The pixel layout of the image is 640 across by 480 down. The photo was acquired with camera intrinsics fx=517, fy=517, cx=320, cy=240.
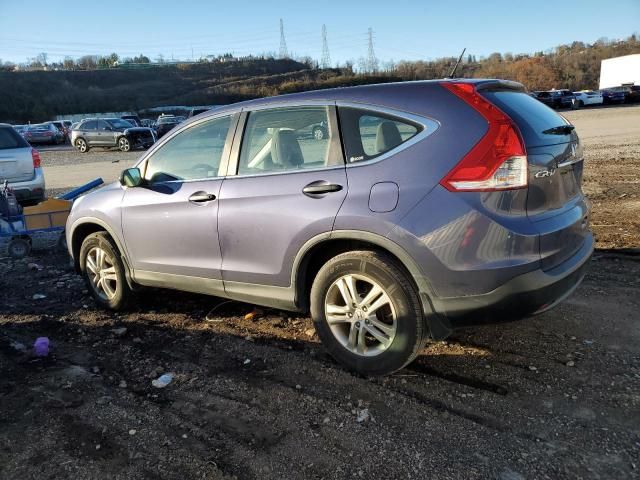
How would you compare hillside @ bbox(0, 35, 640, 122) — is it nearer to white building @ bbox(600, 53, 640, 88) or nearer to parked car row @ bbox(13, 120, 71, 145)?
white building @ bbox(600, 53, 640, 88)

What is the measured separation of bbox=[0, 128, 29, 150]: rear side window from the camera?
8570 millimetres

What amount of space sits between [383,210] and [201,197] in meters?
1.56

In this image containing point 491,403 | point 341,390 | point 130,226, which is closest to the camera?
point 491,403

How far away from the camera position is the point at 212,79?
98.4 m

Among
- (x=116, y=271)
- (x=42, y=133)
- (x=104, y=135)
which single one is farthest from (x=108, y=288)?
(x=42, y=133)

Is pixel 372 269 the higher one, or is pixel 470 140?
pixel 470 140

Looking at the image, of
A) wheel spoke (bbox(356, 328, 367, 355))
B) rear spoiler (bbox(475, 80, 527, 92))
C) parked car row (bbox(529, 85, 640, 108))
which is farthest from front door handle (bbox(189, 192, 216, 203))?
parked car row (bbox(529, 85, 640, 108))

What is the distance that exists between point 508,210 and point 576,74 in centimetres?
11032

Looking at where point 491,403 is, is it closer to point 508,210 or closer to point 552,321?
point 508,210

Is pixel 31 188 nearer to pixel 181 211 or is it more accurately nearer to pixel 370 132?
pixel 181 211

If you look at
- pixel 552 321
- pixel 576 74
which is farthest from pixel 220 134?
pixel 576 74

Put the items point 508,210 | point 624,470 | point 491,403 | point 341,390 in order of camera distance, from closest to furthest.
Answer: point 624,470, point 508,210, point 491,403, point 341,390

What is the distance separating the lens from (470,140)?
2918mm

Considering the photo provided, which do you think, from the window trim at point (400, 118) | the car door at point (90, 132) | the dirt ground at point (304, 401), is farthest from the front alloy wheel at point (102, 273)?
the car door at point (90, 132)
